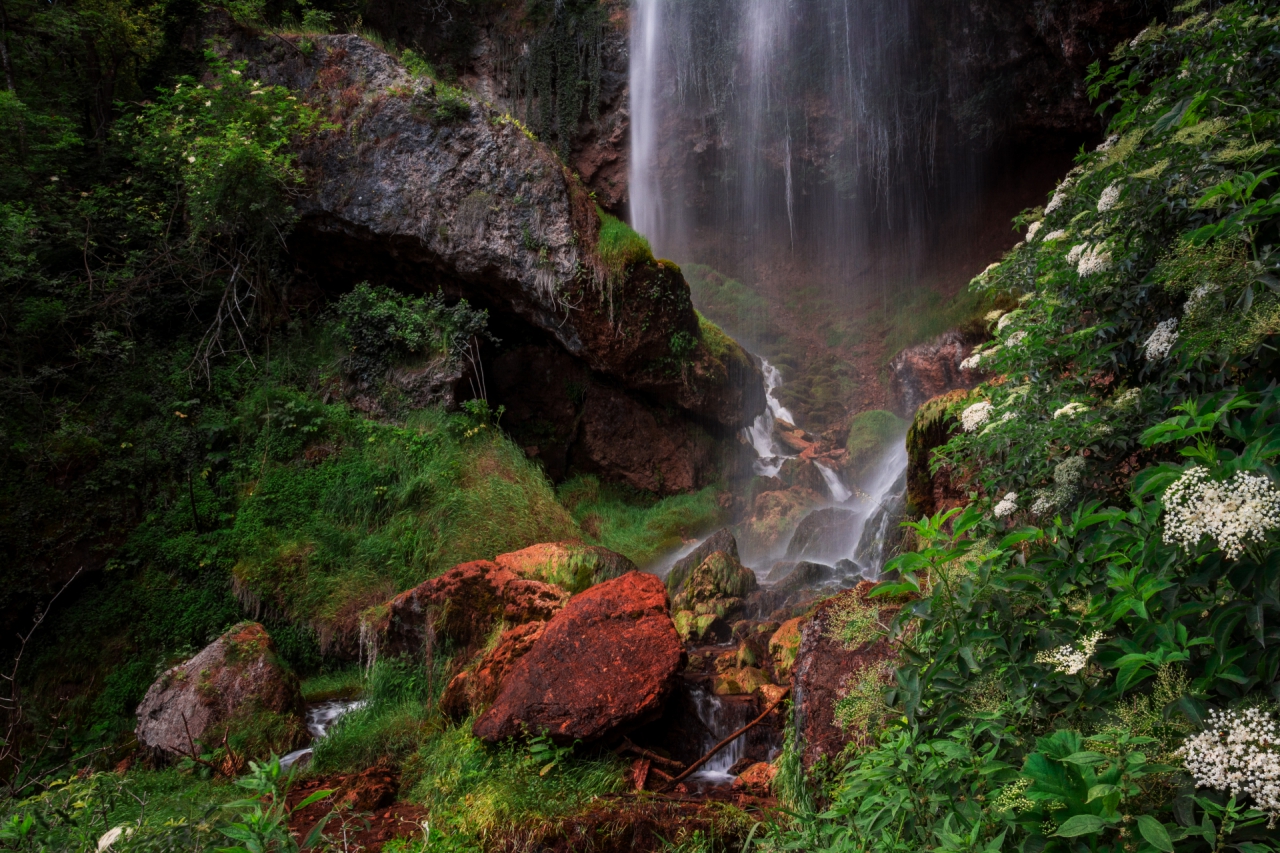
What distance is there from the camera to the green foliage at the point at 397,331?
915 centimetres

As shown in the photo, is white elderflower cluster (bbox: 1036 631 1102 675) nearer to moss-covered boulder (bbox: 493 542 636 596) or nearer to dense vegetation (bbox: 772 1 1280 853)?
dense vegetation (bbox: 772 1 1280 853)

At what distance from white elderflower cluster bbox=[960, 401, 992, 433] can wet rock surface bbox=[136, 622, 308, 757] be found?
17.7 ft

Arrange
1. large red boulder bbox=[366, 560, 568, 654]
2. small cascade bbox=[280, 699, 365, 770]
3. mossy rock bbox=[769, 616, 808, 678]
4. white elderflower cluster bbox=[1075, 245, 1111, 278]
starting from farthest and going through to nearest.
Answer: large red boulder bbox=[366, 560, 568, 654] → mossy rock bbox=[769, 616, 808, 678] → small cascade bbox=[280, 699, 365, 770] → white elderflower cluster bbox=[1075, 245, 1111, 278]

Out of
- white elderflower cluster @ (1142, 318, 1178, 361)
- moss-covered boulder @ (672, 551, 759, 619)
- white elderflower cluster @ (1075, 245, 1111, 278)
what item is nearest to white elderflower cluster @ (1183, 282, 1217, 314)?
white elderflower cluster @ (1142, 318, 1178, 361)

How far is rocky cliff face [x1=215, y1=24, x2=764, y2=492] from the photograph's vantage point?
902 cm

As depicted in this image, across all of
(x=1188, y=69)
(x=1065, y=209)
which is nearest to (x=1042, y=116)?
(x=1065, y=209)

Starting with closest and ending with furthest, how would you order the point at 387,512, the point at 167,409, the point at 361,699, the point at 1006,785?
the point at 1006,785, the point at 361,699, the point at 387,512, the point at 167,409

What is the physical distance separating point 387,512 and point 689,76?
12841 mm

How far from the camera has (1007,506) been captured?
278cm

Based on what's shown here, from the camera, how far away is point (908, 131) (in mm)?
14367

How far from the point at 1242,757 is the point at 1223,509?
18.4 inches

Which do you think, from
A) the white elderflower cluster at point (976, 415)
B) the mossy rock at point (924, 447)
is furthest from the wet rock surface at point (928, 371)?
the white elderflower cluster at point (976, 415)

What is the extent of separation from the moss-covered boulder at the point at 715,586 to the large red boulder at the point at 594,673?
99.9 inches

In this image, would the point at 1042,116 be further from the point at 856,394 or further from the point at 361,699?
the point at 361,699
